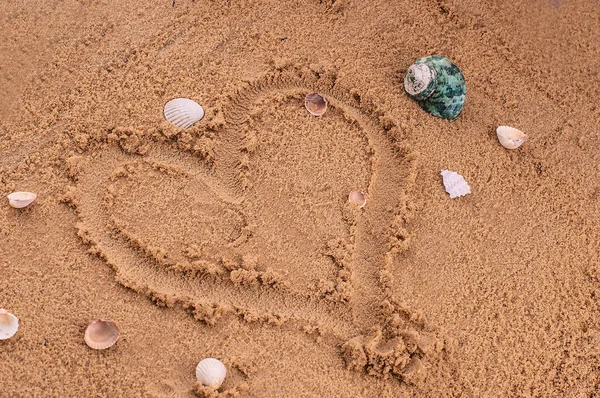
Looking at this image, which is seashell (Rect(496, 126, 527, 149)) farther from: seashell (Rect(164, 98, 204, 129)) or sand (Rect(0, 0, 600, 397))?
seashell (Rect(164, 98, 204, 129))

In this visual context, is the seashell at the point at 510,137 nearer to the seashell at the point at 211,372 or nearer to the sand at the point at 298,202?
the sand at the point at 298,202

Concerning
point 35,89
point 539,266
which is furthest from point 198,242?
point 539,266

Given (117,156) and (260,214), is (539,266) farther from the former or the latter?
(117,156)

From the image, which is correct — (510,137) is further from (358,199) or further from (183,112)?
(183,112)

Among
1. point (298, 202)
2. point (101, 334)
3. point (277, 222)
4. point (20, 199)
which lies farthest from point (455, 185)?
point (20, 199)

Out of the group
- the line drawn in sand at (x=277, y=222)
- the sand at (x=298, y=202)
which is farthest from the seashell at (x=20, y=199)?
the line drawn in sand at (x=277, y=222)

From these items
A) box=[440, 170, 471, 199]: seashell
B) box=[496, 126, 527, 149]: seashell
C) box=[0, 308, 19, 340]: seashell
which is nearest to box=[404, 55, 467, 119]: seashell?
box=[496, 126, 527, 149]: seashell

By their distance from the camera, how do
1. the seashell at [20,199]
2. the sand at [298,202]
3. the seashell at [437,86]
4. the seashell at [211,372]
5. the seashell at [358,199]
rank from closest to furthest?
the seashell at [211,372] → the sand at [298,202] → the seashell at [20,199] → the seashell at [358,199] → the seashell at [437,86]
